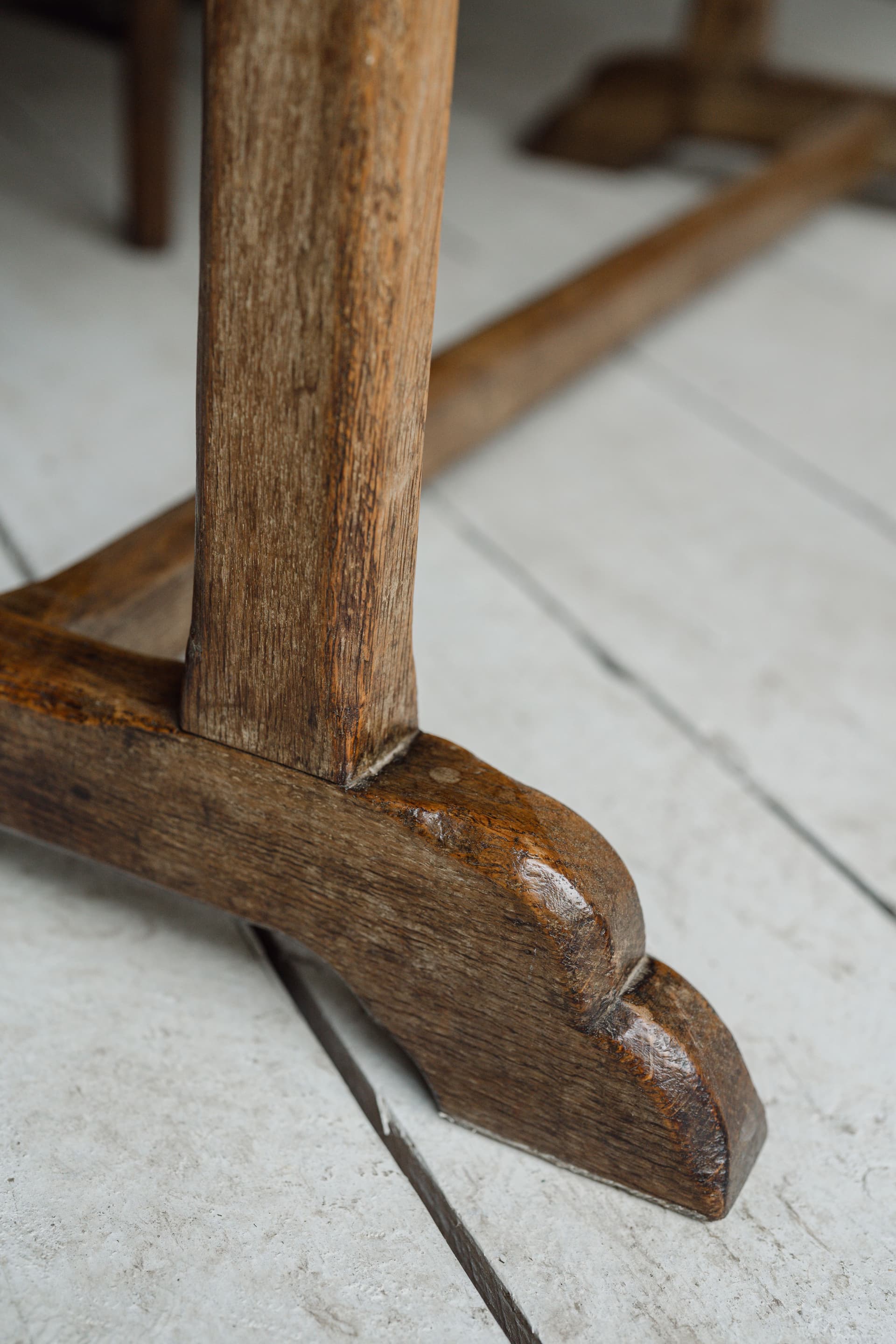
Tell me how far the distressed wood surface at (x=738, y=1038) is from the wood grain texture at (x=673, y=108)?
1152 millimetres

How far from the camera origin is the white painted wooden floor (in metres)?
0.46

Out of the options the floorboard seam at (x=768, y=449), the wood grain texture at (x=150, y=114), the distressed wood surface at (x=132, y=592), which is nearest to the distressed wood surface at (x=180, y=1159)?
the distressed wood surface at (x=132, y=592)

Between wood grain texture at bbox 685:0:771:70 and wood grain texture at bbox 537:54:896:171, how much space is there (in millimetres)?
12

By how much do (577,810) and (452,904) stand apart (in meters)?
0.25

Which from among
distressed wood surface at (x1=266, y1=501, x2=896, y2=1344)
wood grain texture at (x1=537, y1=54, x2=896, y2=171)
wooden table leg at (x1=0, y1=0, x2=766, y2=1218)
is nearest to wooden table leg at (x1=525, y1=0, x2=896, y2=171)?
wood grain texture at (x1=537, y1=54, x2=896, y2=171)

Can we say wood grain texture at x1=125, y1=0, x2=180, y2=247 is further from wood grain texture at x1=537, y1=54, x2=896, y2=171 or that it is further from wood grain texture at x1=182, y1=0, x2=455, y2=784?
wood grain texture at x1=182, y1=0, x2=455, y2=784

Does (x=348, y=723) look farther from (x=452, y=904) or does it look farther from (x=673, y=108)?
(x=673, y=108)

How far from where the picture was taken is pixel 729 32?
5.52ft

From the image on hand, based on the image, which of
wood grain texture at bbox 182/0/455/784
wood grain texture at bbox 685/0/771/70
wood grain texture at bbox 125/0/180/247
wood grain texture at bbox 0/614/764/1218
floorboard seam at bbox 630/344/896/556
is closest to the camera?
wood grain texture at bbox 182/0/455/784

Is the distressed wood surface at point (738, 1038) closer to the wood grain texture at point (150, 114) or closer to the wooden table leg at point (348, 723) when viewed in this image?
the wooden table leg at point (348, 723)

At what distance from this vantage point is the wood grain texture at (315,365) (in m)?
0.36

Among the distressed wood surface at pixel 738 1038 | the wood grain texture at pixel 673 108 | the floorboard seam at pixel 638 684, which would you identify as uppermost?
the wood grain texture at pixel 673 108

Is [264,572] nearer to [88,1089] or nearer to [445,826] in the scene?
[445,826]

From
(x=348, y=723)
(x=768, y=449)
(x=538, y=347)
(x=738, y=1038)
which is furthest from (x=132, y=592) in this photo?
(x=768, y=449)
